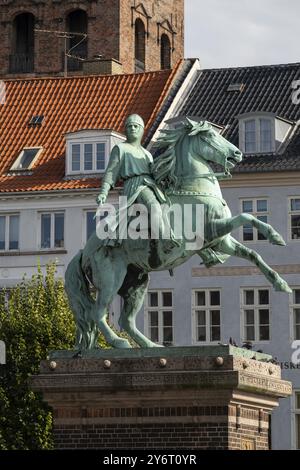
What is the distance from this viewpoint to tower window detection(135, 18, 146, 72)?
253ft

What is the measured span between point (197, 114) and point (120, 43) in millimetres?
19221

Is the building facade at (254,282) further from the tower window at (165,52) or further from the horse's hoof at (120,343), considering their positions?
the horse's hoof at (120,343)

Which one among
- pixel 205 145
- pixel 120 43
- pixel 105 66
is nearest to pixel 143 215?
pixel 205 145

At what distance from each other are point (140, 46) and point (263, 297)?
26.7 metres

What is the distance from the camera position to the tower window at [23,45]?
249 ft

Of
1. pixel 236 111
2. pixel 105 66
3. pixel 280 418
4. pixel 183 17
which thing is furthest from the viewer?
pixel 183 17

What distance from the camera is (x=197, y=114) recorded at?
56.5 m

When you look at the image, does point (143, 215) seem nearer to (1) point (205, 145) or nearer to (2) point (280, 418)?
(1) point (205, 145)

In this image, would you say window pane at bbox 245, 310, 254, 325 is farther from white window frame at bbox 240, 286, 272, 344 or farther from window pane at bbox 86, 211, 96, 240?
window pane at bbox 86, 211, 96, 240

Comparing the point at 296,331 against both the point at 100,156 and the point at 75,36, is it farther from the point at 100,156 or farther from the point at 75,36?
the point at 75,36

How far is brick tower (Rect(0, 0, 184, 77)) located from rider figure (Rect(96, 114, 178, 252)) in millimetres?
48864

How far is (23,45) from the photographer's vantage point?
77938mm

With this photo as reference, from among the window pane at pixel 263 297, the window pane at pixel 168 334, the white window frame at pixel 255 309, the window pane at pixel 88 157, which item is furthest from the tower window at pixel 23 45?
the window pane at pixel 263 297

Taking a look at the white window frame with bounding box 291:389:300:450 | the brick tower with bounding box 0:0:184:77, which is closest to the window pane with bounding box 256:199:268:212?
the white window frame with bounding box 291:389:300:450
